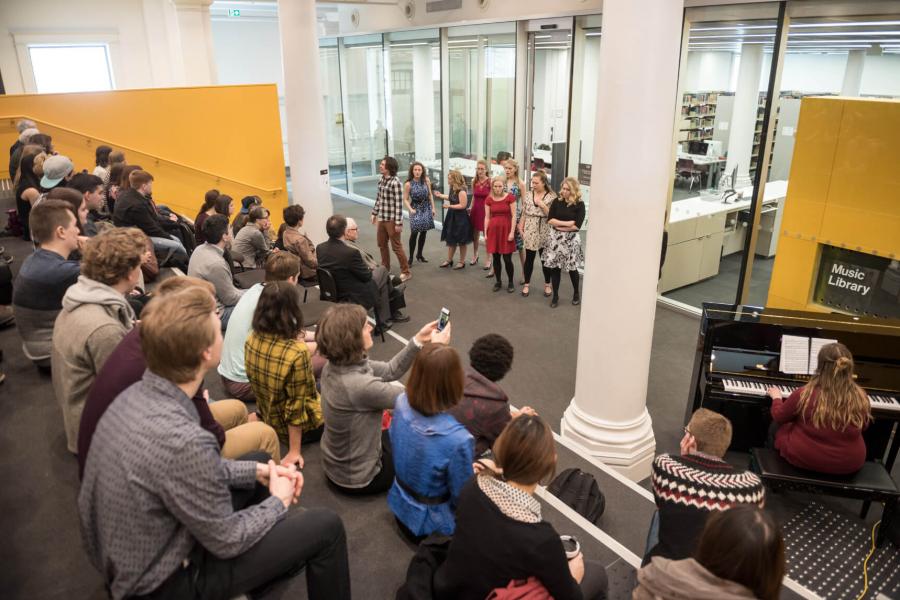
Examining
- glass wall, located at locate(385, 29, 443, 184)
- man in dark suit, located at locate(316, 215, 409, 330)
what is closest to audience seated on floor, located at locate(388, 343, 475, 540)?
man in dark suit, located at locate(316, 215, 409, 330)

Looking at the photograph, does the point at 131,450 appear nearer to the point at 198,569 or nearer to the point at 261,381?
the point at 198,569

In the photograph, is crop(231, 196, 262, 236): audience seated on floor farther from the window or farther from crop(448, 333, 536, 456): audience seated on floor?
the window

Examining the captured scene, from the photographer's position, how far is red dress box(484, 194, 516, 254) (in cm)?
754

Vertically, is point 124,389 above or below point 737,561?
above

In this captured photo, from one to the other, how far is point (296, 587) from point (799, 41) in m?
6.29

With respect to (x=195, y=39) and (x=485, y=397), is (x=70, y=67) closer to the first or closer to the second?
(x=195, y=39)

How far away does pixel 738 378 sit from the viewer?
454 cm

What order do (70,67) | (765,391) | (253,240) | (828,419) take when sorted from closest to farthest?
(828,419)
(765,391)
(253,240)
(70,67)

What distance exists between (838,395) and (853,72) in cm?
383

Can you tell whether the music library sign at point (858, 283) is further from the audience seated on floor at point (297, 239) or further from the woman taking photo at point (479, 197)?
the audience seated on floor at point (297, 239)

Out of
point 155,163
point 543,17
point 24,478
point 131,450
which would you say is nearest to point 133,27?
point 155,163

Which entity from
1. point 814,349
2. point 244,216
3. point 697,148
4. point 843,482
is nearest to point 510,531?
point 843,482

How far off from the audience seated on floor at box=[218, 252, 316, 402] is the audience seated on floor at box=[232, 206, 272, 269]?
205 cm

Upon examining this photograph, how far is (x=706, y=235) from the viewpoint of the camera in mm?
7441
